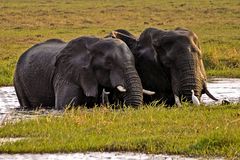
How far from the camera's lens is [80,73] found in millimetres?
13453

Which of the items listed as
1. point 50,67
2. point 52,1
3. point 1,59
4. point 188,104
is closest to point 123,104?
point 188,104

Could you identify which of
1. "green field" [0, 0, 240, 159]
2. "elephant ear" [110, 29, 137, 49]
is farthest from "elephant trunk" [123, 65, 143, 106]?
"elephant ear" [110, 29, 137, 49]

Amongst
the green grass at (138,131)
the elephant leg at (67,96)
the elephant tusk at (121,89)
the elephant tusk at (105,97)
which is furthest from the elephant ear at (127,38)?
the green grass at (138,131)

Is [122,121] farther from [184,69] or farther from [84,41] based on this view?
[84,41]

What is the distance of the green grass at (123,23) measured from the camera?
69.4 ft

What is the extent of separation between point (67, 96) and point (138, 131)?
12.1 ft

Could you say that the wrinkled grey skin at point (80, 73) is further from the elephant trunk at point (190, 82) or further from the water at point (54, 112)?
the elephant trunk at point (190, 82)

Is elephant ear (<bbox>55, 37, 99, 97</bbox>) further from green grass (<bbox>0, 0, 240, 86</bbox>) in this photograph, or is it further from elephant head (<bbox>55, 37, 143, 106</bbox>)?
green grass (<bbox>0, 0, 240, 86</bbox>)

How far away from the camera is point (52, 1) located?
5666 centimetres

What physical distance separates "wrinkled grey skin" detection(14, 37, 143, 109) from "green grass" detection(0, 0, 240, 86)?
340cm

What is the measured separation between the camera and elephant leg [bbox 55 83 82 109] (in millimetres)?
13344

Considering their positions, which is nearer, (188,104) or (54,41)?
(188,104)

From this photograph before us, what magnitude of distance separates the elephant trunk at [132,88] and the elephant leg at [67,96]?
986mm

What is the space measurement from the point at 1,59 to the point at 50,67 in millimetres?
8300
